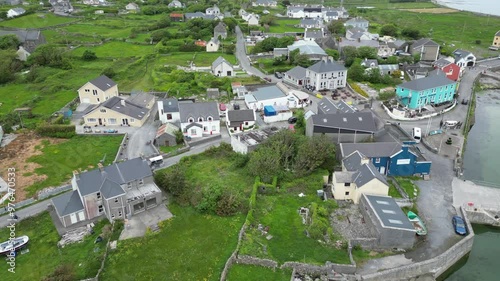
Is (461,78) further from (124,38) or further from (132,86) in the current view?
(124,38)

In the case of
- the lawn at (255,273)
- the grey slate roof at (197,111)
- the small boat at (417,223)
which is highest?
the grey slate roof at (197,111)

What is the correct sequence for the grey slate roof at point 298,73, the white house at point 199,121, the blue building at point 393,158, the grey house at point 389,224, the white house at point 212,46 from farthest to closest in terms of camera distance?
the white house at point 212,46
the grey slate roof at point 298,73
the white house at point 199,121
the blue building at point 393,158
the grey house at point 389,224

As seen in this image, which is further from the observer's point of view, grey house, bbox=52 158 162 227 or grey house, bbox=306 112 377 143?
grey house, bbox=306 112 377 143

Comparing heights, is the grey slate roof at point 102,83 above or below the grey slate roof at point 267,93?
above

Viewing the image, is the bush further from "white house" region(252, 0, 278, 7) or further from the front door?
"white house" region(252, 0, 278, 7)

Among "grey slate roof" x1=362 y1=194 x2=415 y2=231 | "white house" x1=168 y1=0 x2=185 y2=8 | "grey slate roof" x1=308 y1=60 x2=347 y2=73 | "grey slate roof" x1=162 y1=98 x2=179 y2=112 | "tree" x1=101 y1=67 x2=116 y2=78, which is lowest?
"tree" x1=101 y1=67 x2=116 y2=78

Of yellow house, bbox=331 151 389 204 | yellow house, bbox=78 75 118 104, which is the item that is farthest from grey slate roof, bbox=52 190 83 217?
yellow house, bbox=78 75 118 104

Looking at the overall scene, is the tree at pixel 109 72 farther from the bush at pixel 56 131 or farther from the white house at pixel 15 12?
the white house at pixel 15 12

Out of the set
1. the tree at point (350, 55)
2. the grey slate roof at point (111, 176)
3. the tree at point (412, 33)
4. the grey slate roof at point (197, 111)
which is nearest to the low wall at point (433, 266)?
the grey slate roof at point (111, 176)
